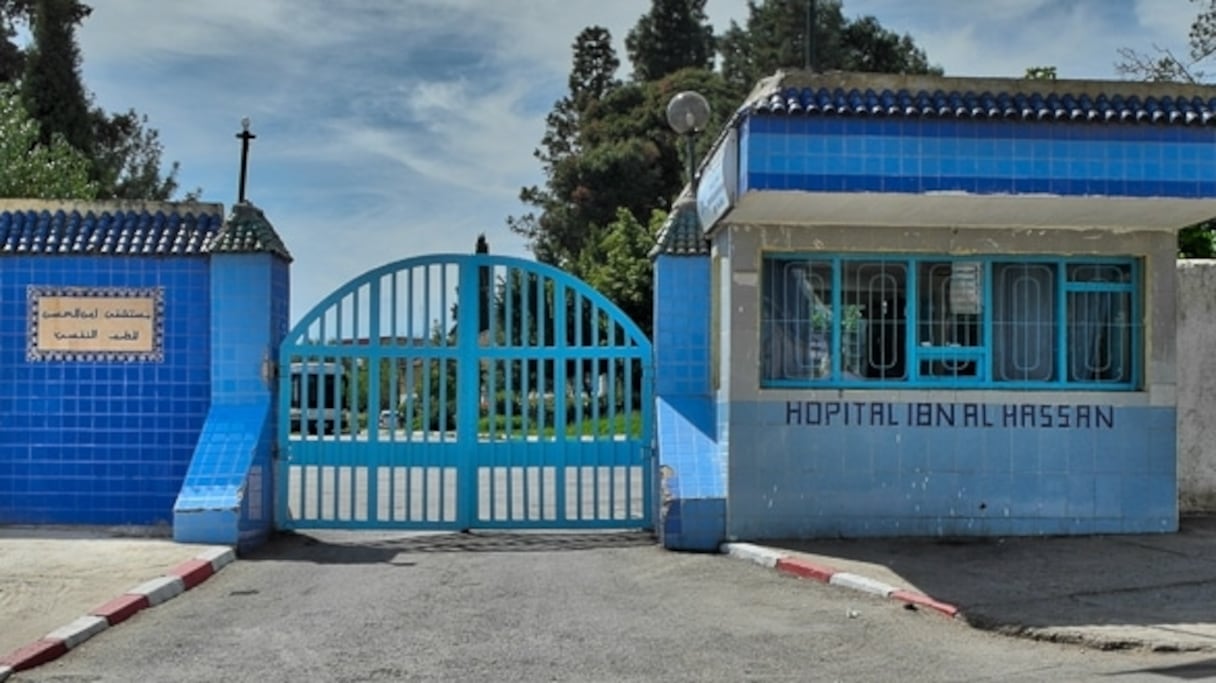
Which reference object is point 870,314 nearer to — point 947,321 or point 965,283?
point 947,321

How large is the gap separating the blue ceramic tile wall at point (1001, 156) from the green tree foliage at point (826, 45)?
42.1 metres

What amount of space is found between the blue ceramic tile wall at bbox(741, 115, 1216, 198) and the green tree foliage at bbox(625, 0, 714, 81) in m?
56.8

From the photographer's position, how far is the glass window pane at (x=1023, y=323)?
37.5 ft

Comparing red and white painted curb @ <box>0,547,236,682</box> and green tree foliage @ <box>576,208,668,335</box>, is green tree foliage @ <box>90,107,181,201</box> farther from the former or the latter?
red and white painted curb @ <box>0,547,236,682</box>

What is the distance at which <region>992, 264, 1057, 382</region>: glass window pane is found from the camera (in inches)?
450

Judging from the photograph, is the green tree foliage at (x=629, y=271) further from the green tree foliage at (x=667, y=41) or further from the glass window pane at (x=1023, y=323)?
the green tree foliage at (x=667, y=41)

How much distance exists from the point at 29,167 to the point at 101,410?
1347 centimetres

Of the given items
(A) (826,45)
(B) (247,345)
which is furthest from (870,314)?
(A) (826,45)

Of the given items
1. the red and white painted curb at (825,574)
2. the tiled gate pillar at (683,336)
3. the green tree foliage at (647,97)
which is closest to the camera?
the red and white painted curb at (825,574)

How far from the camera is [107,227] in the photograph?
39.4 feet

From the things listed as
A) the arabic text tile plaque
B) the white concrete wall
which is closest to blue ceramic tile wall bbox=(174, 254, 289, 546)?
the arabic text tile plaque

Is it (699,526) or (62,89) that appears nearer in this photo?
(699,526)

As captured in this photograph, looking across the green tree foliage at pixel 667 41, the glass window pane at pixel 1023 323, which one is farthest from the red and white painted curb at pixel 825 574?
the green tree foliage at pixel 667 41

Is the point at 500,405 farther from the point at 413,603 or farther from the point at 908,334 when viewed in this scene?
the point at 413,603
